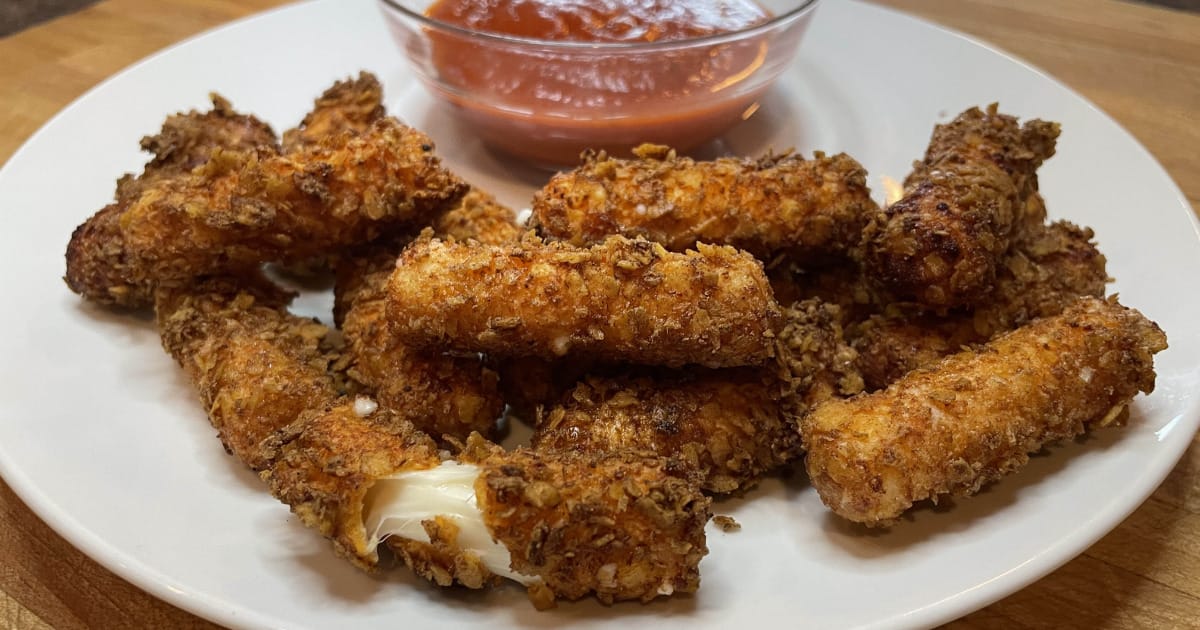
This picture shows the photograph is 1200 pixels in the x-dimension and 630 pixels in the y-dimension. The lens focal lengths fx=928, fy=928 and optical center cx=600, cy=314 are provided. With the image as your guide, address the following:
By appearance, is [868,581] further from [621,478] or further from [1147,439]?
[1147,439]

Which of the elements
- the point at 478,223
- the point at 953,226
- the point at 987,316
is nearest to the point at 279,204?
the point at 478,223

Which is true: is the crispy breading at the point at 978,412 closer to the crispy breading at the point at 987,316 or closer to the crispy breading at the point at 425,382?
the crispy breading at the point at 987,316

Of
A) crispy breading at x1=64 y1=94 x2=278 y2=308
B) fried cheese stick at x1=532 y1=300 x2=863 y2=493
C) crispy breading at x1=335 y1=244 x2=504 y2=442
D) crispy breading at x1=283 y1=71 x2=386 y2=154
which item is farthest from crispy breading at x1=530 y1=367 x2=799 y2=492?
crispy breading at x1=283 y1=71 x2=386 y2=154

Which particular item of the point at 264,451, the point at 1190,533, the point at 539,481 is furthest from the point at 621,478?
the point at 1190,533

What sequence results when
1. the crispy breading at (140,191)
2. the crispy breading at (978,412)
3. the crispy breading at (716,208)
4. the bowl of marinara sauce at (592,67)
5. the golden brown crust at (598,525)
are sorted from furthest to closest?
the bowl of marinara sauce at (592,67), the crispy breading at (140,191), the crispy breading at (716,208), the crispy breading at (978,412), the golden brown crust at (598,525)

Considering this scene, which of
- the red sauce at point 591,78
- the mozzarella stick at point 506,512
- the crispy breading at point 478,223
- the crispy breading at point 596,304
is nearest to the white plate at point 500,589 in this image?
the mozzarella stick at point 506,512
